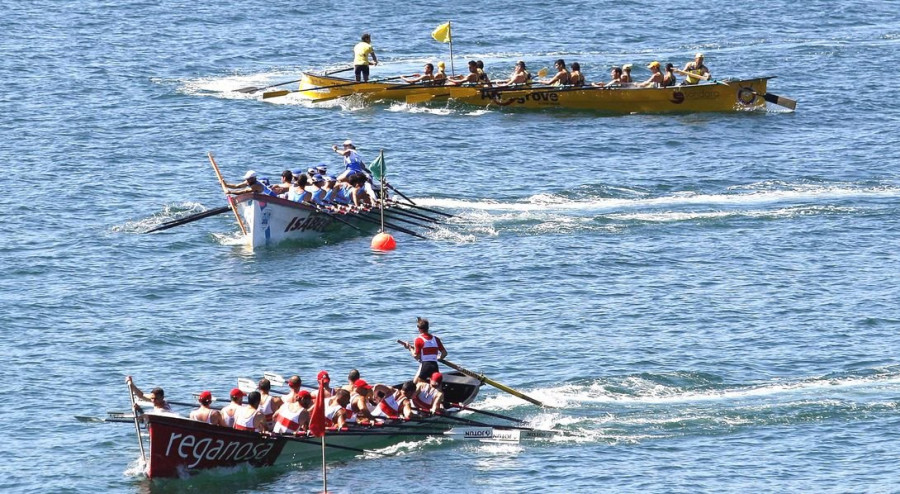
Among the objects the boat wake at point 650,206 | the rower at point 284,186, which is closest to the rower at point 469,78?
the boat wake at point 650,206

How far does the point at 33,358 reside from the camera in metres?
37.3

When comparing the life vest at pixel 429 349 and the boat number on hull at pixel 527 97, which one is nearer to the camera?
the life vest at pixel 429 349

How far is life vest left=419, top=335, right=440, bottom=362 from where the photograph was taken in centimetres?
3450

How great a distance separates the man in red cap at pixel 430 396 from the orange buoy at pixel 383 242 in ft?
41.8

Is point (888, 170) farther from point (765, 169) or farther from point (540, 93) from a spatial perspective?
point (540, 93)

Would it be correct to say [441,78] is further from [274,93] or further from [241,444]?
[241,444]

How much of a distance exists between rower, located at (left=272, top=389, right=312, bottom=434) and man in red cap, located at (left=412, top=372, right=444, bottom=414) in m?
2.86

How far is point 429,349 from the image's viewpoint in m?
34.5

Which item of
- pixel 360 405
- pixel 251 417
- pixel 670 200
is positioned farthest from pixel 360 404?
pixel 670 200

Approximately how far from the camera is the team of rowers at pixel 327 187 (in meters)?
47.0

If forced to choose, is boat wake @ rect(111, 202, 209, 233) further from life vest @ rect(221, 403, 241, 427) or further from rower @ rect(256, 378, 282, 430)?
life vest @ rect(221, 403, 241, 427)

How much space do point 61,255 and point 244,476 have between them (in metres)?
17.1

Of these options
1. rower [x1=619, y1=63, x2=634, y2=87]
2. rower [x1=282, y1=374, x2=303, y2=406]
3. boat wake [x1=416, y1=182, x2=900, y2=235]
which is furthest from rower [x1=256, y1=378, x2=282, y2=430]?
rower [x1=619, y1=63, x2=634, y2=87]

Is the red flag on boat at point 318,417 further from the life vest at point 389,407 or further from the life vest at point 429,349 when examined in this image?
the life vest at point 429,349
